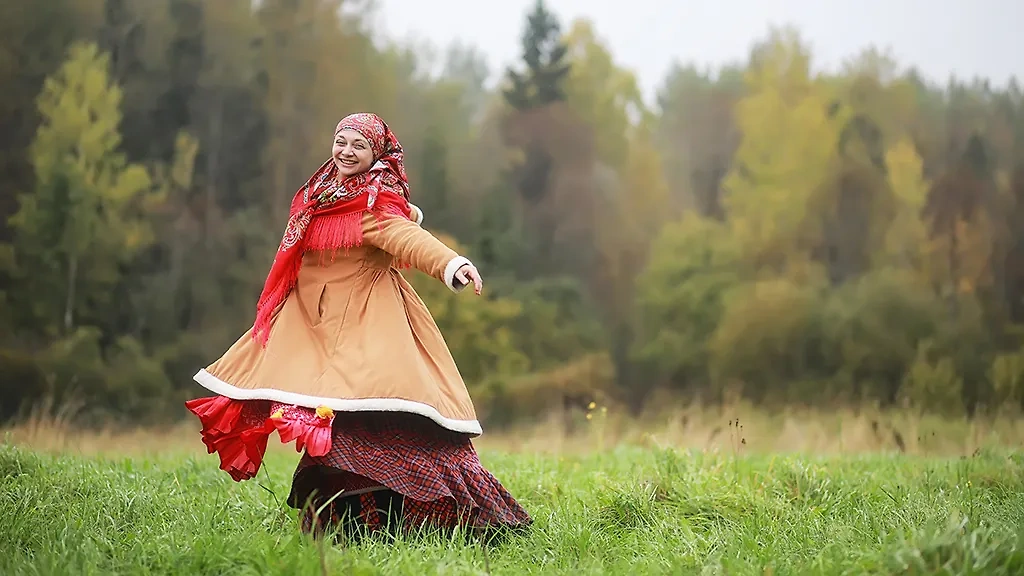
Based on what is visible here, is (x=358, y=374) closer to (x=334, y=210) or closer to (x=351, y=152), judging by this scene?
(x=334, y=210)

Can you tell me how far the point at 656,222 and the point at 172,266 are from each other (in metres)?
9.45

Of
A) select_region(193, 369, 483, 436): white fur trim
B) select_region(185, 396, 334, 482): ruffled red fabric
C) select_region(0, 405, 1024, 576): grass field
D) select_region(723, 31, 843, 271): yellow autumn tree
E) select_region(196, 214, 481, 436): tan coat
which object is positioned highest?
select_region(723, 31, 843, 271): yellow autumn tree

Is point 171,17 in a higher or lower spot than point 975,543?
higher

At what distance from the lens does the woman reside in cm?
342

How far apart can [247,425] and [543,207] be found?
15.7 m

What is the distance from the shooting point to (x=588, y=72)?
64.4ft

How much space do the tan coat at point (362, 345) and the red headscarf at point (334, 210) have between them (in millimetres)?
48

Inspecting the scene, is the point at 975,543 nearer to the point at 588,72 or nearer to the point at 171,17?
the point at 171,17

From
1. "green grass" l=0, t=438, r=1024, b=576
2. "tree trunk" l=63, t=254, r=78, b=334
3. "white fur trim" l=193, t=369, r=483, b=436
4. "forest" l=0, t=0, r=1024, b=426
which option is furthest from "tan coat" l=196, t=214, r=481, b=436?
"tree trunk" l=63, t=254, r=78, b=334

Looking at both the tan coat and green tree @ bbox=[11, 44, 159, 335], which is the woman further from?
green tree @ bbox=[11, 44, 159, 335]

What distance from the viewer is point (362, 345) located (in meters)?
3.52

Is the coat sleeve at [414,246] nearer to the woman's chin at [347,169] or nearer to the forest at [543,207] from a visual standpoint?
the woman's chin at [347,169]

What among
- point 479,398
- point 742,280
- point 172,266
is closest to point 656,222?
point 742,280

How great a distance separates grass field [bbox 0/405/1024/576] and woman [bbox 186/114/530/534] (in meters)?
0.21
